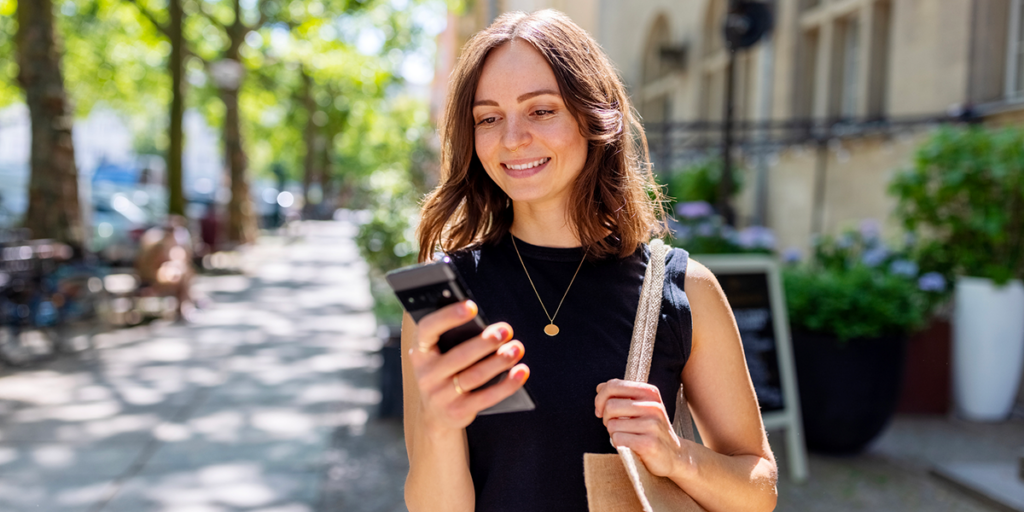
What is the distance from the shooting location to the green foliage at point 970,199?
5.50 metres

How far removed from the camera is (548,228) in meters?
1.74

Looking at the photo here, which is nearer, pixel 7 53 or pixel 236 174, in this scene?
pixel 236 174

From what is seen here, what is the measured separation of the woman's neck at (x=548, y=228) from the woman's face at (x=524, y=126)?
9 cm

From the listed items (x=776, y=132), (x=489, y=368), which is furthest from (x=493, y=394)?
(x=776, y=132)

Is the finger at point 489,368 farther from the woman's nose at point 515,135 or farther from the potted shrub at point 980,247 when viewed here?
the potted shrub at point 980,247

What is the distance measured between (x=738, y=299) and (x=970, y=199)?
2.25m

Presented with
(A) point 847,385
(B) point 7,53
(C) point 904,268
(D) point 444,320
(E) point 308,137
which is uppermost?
(B) point 7,53

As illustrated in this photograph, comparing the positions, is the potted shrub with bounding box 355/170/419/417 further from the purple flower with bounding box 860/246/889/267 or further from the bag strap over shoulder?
the bag strap over shoulder

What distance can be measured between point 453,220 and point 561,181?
0.31 metres

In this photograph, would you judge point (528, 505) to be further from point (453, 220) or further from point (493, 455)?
point (453, 220)

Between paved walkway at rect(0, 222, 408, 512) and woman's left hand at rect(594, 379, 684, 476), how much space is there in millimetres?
3401

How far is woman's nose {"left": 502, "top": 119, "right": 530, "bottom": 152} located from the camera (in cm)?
157

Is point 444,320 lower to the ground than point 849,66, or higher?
lower

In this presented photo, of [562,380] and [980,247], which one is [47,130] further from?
[562,380]
